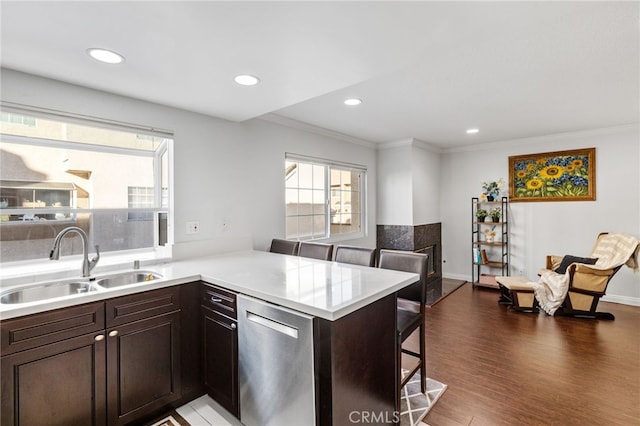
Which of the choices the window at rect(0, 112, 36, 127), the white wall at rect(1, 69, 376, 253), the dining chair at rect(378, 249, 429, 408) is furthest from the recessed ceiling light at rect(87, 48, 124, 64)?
the dining chair at rect(378, 249, 429, 408)

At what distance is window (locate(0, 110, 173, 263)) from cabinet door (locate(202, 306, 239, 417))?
1.02 meters

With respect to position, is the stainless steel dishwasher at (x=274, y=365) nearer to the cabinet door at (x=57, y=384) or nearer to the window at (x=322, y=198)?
the cabinet door at (x=57, y=384)

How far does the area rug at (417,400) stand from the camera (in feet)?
6.20

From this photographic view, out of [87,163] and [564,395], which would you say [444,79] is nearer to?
[564,395]

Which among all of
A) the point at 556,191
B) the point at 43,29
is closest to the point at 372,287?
the point at 43,29

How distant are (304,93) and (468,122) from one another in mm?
2424

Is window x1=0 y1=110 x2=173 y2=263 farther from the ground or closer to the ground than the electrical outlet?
farther from the ground

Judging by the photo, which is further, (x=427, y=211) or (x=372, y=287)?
(x=427, y=211)

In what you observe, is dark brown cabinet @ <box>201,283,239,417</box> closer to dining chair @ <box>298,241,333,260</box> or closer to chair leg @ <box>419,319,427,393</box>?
dining chair @ <box>298,241,333,260</box>

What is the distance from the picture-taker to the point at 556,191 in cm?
442

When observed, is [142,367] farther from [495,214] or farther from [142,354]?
[495,214]

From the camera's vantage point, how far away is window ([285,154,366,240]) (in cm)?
366

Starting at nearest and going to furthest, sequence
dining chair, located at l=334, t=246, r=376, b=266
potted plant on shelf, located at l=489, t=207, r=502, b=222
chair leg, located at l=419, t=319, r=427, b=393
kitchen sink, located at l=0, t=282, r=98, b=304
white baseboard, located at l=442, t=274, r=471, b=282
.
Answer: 1. kitchen sink, located at l=0, t=282, r=98, b=304
2. chair leg, located at l=419, t=319, r=427, b=393
3. dining chair, located at l=334, t=246, r=376, b=266
4. potted plant on shelf, located at l=489, t=207, r=502, b=222
5. white baseboard, located at l=442, t=274, r=471, b=282

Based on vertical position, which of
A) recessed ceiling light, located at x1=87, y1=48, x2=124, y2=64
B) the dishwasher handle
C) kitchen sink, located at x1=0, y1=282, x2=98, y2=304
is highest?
recessed ceiling light, located at x1=87, y1=48, x2=124, y2=64
